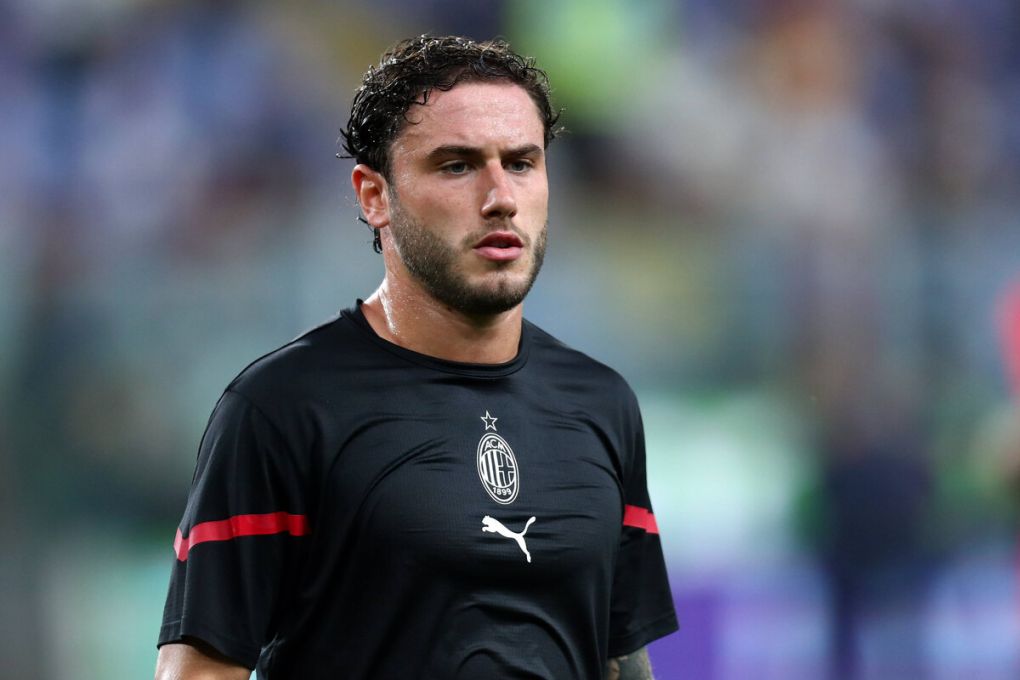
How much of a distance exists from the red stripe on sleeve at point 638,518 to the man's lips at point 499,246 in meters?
0.46

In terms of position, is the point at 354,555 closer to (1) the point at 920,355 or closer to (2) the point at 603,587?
(2) the point at 603,587

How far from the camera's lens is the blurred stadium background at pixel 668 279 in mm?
4250

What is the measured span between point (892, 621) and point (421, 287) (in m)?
2.89

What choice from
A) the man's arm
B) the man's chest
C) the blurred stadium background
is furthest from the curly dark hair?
the blurred stadium background

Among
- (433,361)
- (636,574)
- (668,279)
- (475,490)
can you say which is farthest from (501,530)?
(668,279)

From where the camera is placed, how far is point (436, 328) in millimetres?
1985

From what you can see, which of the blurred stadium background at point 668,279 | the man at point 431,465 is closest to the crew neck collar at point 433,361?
the man at point 431,465

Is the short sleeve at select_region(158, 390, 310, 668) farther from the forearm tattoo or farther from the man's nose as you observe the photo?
the forearm tattoo

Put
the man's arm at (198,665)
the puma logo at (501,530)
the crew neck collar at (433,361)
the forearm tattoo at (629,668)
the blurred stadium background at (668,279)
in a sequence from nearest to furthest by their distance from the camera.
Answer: the man's arm at (198,665)
the puma logo at (501,530)
the crew neck collar at (433,361)
the forearm tattoo at (629,668)
the blurred stadium background at (668,279)

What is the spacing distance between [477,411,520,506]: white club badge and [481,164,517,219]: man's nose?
0.95 ft

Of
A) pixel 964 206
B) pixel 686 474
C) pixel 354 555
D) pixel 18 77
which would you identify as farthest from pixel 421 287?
pixel 964 206

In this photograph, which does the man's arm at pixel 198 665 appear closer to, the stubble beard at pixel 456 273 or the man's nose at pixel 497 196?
the stubble beard at pixel 456 273

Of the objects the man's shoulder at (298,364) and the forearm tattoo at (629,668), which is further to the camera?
the forearm tattoo at (629,668)

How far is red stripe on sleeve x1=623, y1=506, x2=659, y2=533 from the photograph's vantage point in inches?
84.1
